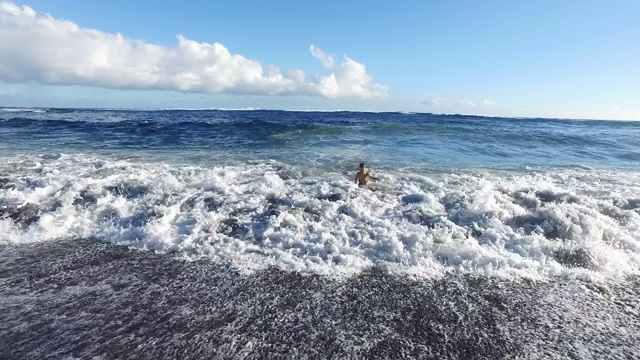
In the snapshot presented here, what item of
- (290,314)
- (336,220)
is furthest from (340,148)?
(290,314)

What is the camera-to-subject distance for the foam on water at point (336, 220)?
251 inches

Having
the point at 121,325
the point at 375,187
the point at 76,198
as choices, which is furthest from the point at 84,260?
the point at 375,187

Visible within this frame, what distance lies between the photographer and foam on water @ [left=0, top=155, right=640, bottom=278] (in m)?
6.38

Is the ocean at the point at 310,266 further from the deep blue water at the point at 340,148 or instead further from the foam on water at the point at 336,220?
the deep blue water at the point at 340,148

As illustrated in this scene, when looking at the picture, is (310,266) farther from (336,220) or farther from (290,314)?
(336,220)

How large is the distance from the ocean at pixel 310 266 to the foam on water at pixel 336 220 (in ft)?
0.15

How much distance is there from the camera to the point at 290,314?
4746 mm

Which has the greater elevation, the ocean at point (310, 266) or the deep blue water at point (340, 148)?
the deep blue water at point (340, 148)

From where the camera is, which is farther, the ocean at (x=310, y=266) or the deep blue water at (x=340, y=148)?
the deep blue water at (x=340, y=148)

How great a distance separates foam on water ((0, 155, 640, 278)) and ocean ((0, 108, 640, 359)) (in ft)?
0.15

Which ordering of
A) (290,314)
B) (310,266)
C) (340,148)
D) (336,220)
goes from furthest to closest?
1. (340,148)
2. (336,220)
3. (310,266)
4. (290,314)

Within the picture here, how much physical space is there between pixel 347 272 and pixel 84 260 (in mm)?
4325

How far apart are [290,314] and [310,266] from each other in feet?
4.38

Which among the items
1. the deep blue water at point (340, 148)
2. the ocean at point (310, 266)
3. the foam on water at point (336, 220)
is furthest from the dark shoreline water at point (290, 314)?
the deep blue water at point (340, 148)
